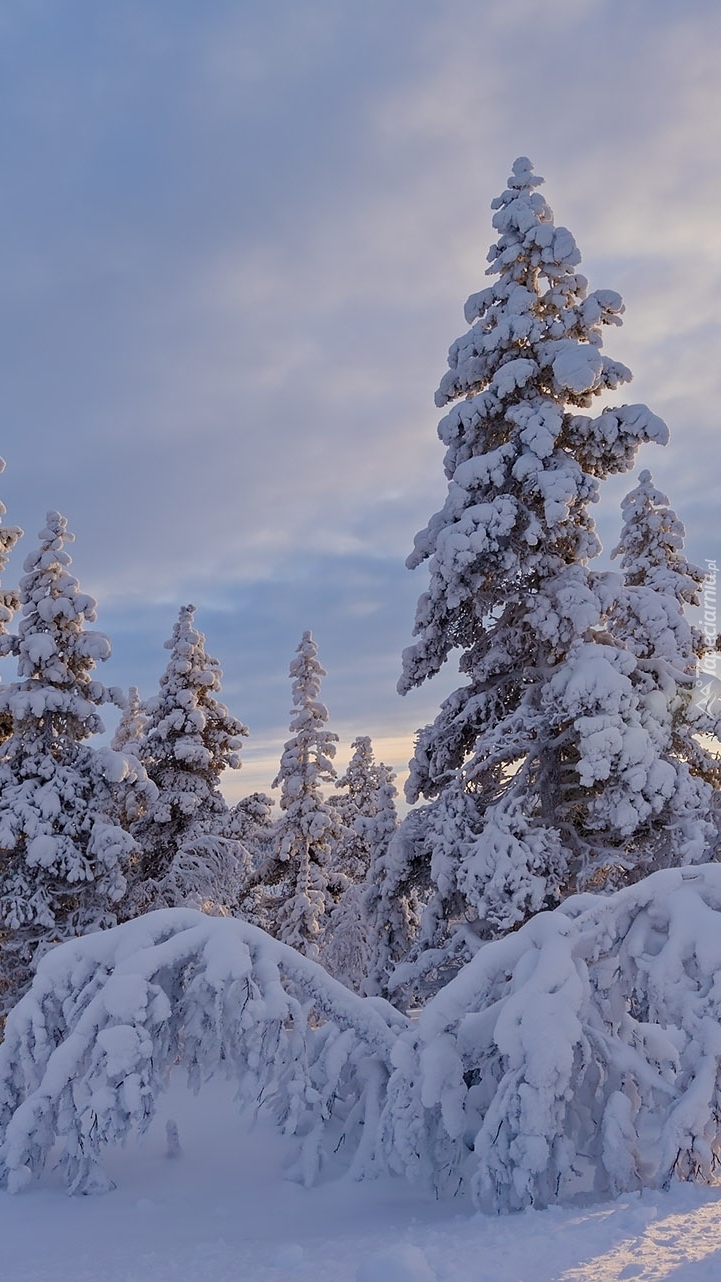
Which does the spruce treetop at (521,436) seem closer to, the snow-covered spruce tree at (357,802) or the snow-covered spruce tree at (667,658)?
the snow-covered spruce tree at (667,658)

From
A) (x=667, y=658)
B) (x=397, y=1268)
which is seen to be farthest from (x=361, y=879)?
(x=397, y=1268)

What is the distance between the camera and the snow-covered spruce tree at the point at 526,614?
11.3 m

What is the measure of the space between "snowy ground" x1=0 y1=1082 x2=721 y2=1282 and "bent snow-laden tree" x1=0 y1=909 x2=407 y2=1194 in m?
0.40

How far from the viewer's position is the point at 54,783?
17125 mm

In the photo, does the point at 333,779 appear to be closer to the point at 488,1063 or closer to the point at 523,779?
the point at 523,779

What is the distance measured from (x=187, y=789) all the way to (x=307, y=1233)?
16.8 m

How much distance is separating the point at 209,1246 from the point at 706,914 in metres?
4.02

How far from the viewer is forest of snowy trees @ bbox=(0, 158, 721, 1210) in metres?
6.34

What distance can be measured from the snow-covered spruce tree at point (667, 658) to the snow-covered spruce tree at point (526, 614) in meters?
0.54

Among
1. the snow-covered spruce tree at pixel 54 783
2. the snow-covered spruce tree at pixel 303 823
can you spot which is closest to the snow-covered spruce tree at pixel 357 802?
the snow-covered spruce tree at pixel 303 823

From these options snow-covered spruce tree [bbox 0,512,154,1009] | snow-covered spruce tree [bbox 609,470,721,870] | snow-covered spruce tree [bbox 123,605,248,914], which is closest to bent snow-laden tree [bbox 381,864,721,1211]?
snow-covered spruce tree [bbox 609,470,721,870]

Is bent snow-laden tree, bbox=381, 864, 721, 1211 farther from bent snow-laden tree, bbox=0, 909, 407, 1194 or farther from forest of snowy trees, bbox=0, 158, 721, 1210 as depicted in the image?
bent snow-laden tree, bbox=0, 909, 407, 1194

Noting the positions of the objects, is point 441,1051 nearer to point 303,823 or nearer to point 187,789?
point 187,789

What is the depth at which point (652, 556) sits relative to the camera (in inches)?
710
